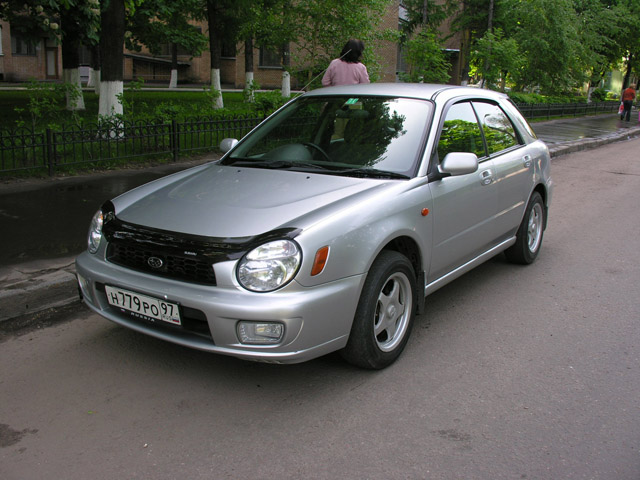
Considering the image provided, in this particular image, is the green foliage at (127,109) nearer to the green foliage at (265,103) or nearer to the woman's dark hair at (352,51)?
the green foliage at (265,103)

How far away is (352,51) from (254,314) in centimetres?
536

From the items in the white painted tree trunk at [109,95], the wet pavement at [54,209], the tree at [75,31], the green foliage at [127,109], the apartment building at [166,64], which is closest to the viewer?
the wet pavement at [54,209]

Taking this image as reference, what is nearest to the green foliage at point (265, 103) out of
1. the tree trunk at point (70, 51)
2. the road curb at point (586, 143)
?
the tree trunk at point (70, 51)

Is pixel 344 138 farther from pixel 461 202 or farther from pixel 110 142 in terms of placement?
pixel 110 142

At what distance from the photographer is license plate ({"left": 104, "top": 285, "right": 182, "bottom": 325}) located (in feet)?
10.6

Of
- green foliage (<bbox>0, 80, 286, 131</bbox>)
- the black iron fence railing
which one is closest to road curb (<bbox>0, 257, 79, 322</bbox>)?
the black iron fence railing

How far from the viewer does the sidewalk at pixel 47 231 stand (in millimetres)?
4633

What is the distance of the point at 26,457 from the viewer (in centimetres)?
280

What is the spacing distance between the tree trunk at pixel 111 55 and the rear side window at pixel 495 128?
769cm

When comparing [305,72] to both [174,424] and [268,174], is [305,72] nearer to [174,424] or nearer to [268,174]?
[268,174]

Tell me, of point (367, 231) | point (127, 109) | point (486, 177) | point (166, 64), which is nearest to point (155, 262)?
point (367, 231)

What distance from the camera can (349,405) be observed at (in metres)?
3.30

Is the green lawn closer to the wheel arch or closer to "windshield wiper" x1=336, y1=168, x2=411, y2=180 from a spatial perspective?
"windshield wiper" x1=336, y1=168, x2=411, y2=180

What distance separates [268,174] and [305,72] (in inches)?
425
